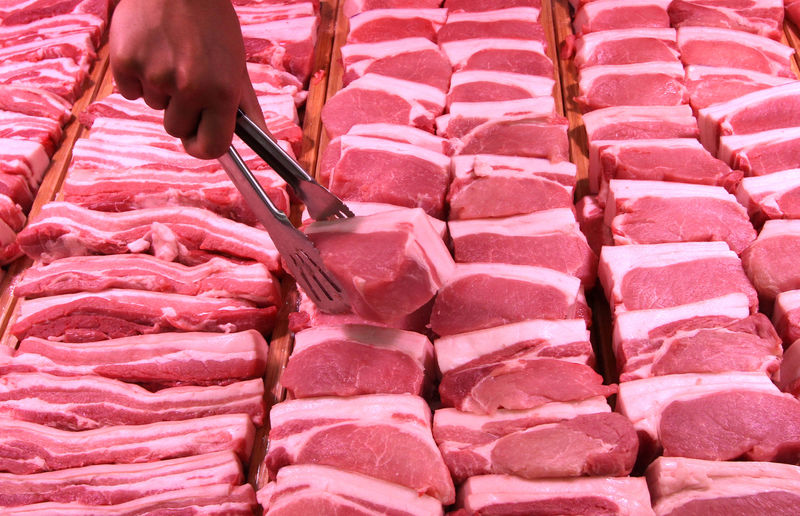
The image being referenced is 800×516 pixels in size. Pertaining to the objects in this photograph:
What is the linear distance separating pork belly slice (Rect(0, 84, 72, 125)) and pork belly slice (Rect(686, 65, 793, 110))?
3.40 metres

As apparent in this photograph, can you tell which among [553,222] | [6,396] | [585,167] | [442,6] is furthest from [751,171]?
[6,396]

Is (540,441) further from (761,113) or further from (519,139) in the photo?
(761,113)

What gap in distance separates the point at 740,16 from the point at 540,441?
2.89 metres

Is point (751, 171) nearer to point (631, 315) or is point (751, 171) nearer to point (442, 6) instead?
point (631, 315)

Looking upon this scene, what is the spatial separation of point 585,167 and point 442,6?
4.97 ft

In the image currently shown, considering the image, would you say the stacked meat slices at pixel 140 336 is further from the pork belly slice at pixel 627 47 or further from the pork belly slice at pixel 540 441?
the pork belly slice at pixel 627 47

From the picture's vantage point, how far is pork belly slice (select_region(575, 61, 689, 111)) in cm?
331

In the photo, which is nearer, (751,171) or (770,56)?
(751,171)

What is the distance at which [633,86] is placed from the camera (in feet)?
11.0

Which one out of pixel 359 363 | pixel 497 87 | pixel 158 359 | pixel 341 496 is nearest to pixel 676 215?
pixel 497 87

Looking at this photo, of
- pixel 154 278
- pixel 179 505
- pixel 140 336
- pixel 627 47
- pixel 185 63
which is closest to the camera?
pixel 185 63

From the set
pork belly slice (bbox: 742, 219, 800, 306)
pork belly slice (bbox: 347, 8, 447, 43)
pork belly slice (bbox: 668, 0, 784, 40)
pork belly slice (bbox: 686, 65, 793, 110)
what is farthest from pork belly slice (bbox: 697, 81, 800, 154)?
pork belly slice (bbox: 347, 8, 447, 43)

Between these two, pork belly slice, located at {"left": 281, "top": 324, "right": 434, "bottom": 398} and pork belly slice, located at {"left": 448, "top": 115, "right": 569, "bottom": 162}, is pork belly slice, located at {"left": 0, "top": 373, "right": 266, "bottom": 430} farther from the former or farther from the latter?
pork belly slice, located at {"left": 448, "top": 115, "right": 569, "bottom": 162}

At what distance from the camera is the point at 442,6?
416 cm
